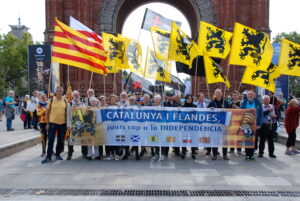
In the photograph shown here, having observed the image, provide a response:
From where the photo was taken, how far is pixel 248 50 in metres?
8.72

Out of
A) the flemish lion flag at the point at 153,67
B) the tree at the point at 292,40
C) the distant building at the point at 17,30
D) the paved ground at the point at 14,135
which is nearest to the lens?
the paved ground at the point at 14,135

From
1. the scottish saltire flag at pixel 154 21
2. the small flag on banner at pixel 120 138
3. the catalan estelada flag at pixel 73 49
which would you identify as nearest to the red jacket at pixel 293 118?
the small flag on banner at pixel 120 138

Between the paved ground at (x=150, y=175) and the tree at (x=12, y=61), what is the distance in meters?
49.9

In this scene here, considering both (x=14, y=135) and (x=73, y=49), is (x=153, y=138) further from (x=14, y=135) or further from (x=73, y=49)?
(x=14, y=135)

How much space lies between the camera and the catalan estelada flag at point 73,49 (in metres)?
8.60

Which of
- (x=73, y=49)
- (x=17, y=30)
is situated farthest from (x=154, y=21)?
(x=17, y=30)

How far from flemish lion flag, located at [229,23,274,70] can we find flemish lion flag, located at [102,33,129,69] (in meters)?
4.14

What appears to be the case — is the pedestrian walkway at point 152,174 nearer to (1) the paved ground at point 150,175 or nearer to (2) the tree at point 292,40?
(1) the paved ground at point 150,175

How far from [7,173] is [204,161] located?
5253 mm

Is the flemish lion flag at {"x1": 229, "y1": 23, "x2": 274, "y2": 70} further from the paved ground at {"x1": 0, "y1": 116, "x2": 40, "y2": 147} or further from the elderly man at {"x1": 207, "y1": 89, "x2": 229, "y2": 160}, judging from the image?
the paved ground at {"x1": 0, "y1": 116, "x2": 40, "y2": 147}

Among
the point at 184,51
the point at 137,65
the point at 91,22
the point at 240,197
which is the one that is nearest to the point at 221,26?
the point at 91,22

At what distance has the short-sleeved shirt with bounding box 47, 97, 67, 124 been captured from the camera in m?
8.22

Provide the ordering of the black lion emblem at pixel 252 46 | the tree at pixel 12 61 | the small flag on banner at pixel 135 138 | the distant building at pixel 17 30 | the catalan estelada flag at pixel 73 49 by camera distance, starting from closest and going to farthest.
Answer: the small flag on banner at pixel 135 138
the catalan estelada flag at pixel 73 49
the black lion emblem at pixel 252 46
the tree at pixel 12 61
the distant building at pixel 17 30

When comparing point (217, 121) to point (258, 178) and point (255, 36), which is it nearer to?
point (258, 178)
